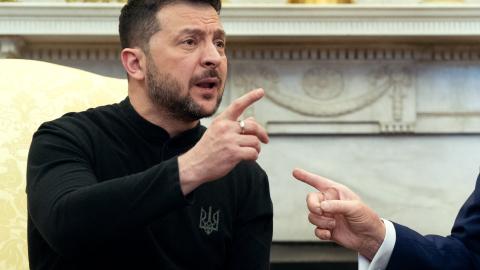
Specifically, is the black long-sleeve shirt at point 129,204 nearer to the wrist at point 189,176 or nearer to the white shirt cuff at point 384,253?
the wrist at point 189,176

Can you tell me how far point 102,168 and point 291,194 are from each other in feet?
8.00

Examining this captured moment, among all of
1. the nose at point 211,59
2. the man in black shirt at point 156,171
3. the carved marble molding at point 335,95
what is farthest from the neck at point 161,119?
the carved marble molding at point 335,95

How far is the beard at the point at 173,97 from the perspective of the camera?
1338mm

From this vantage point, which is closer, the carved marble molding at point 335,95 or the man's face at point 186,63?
Answer: the man's face at point 186,63

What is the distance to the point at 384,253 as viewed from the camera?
1331 millimetres

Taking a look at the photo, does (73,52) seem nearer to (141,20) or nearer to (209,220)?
(141,20)

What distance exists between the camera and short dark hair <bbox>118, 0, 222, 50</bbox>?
1394 millimetres

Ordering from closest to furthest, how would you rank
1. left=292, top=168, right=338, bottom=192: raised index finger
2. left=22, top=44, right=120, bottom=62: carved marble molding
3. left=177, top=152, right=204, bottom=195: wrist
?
left=177, top=152, right=204, bottom=195: wrist → left=292, top=168, right=338, bottom=192: raised index finger → left=22, top=44, right=120, bottom=62: carved marble molding

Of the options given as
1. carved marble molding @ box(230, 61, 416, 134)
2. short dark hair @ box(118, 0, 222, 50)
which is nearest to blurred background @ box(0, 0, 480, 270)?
carved marble molding @ box(230, 61, 416, 134)

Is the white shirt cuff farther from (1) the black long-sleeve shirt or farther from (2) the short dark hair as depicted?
(2) the short dark hair

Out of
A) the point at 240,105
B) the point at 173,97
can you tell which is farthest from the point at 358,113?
the point at 240,105

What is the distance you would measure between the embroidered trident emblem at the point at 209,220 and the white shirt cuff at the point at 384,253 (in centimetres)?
24

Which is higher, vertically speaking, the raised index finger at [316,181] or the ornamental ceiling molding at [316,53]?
the raised index finger at [316,181]

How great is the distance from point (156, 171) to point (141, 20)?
1.33ft
